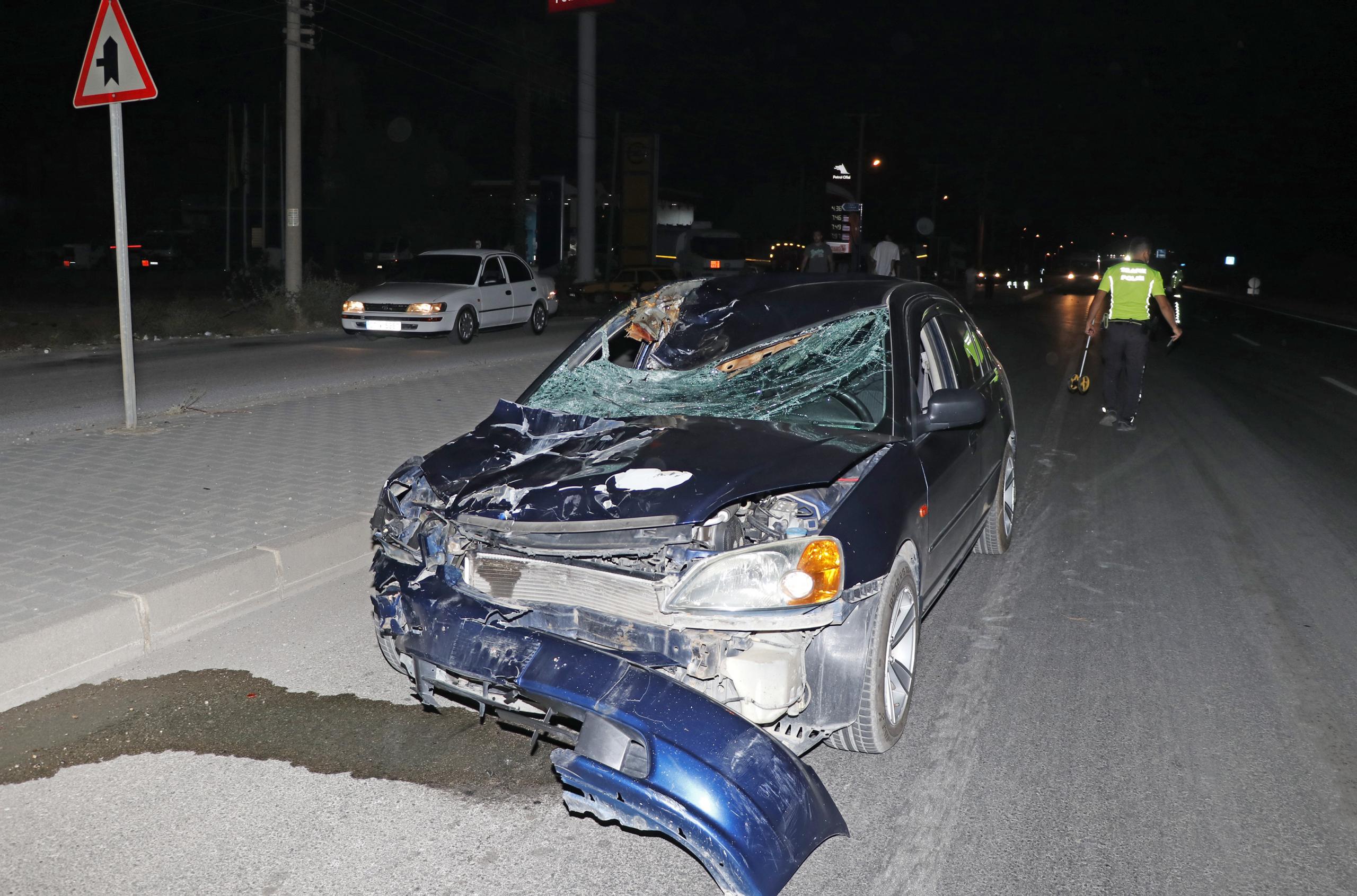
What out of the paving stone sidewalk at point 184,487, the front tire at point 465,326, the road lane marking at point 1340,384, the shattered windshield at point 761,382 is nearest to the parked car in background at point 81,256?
the front tire at point 465,326

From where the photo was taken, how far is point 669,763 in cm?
295

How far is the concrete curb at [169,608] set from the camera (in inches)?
171

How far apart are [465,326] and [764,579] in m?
15.7

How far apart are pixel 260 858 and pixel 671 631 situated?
1351 mm

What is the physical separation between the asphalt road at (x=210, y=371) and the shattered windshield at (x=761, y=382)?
19.6 feet

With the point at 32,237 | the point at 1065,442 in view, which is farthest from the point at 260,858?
the point at 32,237

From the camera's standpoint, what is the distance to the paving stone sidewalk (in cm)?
528

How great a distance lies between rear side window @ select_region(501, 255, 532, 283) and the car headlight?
17.2 metres

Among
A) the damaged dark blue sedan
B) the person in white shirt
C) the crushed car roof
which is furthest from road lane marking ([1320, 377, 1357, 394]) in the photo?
the damaged dark blue sedan

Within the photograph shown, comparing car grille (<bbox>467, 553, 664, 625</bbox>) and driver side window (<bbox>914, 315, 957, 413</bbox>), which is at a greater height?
driver side window (<bbox>914, 315, 957, 413</bbox>)

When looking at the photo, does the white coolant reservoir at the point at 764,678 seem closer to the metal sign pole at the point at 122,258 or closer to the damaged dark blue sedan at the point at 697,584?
the damaged dark blue sedan at the point at 697,584

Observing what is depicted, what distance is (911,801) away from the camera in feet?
11.6

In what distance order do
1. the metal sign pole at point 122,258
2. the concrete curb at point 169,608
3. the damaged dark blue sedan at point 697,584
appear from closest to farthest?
the damaged dark blue sedan at point 697,584 → the concrete curb at point 169,608 → the metal sign pole at point 122,258

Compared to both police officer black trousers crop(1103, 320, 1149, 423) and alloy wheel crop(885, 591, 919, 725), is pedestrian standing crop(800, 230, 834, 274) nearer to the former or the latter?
police officer black trousers crop(1103, 320, 1149, 423)
